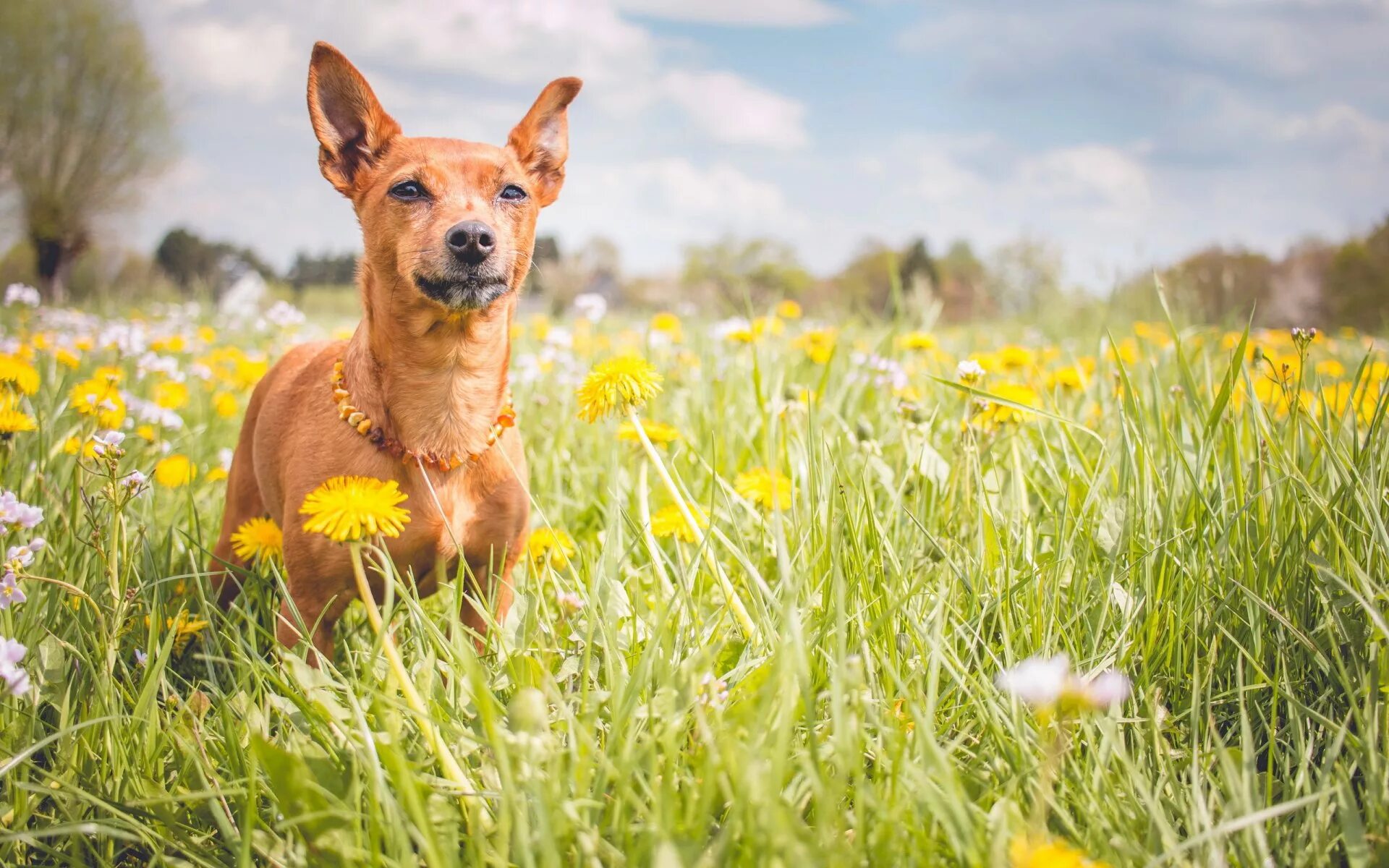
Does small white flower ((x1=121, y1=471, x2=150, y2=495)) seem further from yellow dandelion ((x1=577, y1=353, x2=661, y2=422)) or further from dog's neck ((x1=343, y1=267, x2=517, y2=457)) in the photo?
yellow dandelion ((x1=577, y1=353, x2=661, y2=422))

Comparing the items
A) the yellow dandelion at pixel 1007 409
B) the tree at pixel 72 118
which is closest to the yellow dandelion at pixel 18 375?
the yellow dandelion at pixel 1007 409

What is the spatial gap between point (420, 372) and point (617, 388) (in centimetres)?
66

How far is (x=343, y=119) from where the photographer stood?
89.4 inches

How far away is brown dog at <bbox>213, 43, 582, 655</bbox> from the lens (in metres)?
1.94

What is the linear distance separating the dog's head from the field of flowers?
1.86 ft

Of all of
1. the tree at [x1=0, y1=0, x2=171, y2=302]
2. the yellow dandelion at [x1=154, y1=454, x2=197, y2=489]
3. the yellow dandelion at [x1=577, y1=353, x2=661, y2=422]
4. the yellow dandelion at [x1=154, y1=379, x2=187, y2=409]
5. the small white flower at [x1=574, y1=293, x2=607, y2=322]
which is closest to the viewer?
the yellow dandelion at [x1=577, y1=353, x2=661, y2=422]

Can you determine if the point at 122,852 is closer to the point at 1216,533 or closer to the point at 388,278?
the point at 388,278

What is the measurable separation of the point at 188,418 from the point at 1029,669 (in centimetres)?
440

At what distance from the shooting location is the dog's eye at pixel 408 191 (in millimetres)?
2145

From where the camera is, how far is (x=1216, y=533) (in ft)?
5.83

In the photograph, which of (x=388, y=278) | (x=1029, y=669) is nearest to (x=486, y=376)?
(x=388, y=278)

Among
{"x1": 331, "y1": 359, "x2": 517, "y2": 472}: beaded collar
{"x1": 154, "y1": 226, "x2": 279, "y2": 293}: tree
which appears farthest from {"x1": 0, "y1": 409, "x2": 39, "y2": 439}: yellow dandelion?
{"x1": 154, "y1": 226, "x2": 279, "y2": 293}: tree

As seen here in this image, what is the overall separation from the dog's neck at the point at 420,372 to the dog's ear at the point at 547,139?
1.89ft

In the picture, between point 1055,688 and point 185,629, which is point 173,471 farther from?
point 1055,688
